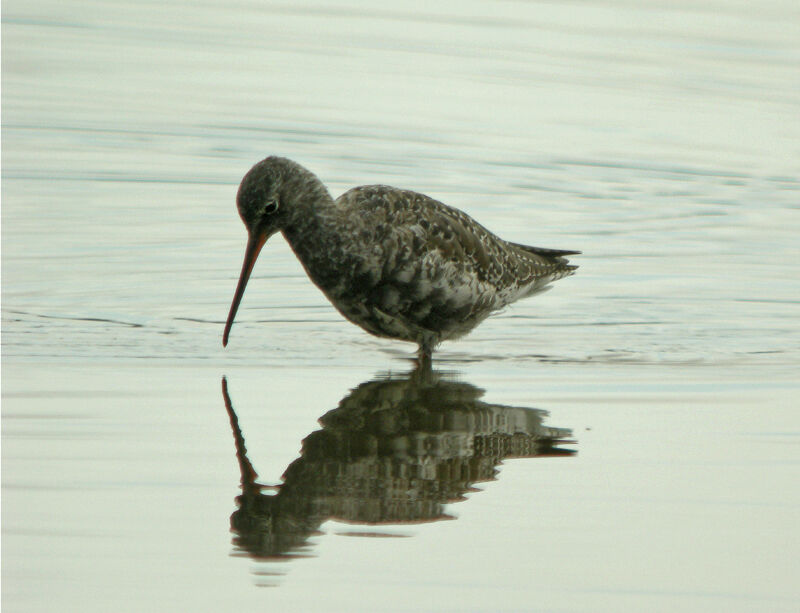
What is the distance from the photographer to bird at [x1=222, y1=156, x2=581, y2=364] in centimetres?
945

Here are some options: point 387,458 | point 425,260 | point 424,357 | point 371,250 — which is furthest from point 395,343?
point 387,458

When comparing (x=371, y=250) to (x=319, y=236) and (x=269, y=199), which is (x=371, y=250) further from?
(x=269, y=199)

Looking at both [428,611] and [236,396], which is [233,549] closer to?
[428,611]

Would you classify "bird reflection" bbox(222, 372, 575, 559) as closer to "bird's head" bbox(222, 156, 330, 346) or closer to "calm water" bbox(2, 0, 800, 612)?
"calm water" bbox(2, 0, 800, 612)

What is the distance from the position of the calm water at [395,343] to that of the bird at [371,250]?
0.31 meters

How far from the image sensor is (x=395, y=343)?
10.6 m

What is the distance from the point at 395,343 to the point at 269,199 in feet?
5.70

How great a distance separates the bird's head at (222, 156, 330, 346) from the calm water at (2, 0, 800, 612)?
2.06 ft

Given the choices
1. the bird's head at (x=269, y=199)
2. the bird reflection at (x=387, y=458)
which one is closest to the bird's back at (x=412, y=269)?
the bird's head at (x=269, y=199)

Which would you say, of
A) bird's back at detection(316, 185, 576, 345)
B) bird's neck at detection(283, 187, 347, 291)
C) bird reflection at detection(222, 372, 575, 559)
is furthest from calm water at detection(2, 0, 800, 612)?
bird's neck at detection(283, 187, 347, 291)

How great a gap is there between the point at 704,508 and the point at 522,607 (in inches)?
56.5

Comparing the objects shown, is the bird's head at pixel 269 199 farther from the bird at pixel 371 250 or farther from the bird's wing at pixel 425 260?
the bird's wing at pixel 425 260

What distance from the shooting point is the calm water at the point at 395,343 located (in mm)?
6211

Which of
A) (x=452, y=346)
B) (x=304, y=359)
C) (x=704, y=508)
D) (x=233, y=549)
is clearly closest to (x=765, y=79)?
(x=452, y=346)
